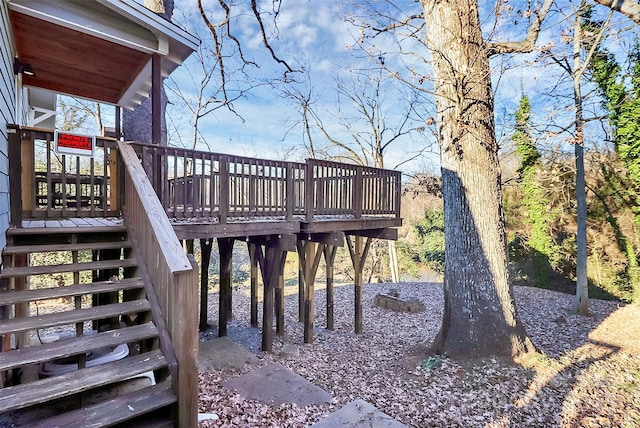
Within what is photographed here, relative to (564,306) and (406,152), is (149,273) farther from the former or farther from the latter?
(406,152)

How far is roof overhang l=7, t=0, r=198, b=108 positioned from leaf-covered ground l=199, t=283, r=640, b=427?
459 cm

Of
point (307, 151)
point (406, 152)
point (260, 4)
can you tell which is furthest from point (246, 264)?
point (260, 4)

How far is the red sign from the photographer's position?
3521 mm

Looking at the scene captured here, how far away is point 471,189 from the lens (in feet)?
16.1

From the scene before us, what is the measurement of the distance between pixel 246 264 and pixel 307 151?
23.8 ft

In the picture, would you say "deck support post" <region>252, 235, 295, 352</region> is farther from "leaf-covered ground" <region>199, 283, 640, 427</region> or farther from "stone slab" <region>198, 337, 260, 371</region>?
"stone slab" <region>198, 337, 260, 371</region>

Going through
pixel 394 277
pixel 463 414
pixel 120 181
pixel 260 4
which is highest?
pixel 260 4

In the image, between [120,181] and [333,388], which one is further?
[333,388]

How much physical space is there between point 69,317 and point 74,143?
209 centimetres

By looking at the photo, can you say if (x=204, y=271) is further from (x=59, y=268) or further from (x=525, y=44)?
(x=525, y=44)

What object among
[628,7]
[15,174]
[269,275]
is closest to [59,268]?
[15,174]

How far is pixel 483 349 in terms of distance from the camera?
4.60 meters

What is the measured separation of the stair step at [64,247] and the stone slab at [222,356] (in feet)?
6.67

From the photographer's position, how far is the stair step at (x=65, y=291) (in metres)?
2.55
